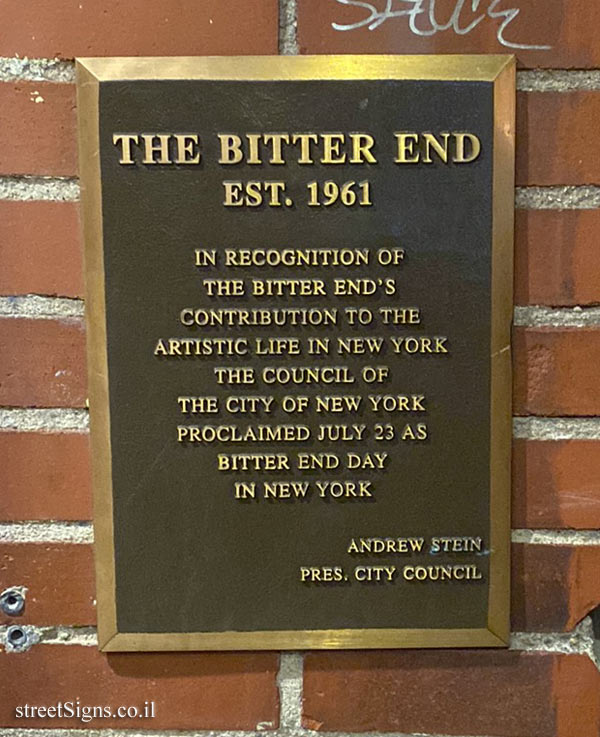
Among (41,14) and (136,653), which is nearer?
(41,14)

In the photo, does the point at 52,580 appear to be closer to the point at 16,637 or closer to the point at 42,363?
the point at 16,637

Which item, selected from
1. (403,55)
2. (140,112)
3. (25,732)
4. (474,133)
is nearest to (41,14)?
(140,112)

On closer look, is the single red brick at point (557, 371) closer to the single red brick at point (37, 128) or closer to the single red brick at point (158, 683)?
the single red brick at point (158, 683)

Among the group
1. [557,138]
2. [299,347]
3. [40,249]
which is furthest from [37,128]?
[557,138]

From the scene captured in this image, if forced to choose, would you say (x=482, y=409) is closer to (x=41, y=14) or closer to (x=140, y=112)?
(x=140, y=112)

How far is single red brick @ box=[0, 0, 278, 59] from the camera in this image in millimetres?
1010

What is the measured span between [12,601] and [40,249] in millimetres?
516

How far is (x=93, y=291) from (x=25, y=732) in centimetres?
68

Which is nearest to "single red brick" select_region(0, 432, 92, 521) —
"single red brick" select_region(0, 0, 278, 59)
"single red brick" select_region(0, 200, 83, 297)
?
"single red brick" select_region(0, 200, 83, 297)

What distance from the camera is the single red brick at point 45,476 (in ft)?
3.57

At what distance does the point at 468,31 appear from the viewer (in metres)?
1.01

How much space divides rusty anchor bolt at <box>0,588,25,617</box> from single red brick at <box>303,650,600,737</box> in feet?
1.41

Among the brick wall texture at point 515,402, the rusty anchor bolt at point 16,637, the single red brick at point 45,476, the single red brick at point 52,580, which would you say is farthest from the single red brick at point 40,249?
the rusty anchor bolt at point 16,637

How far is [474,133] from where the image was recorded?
1011 mm
